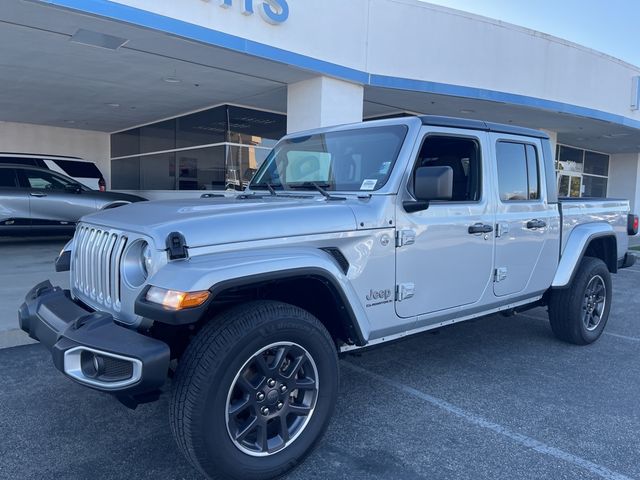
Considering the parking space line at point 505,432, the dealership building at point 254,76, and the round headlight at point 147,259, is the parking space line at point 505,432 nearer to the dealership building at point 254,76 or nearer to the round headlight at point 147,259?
the round headlight at point 147,259

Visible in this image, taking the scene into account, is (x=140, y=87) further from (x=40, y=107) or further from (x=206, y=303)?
(x=206, y=303)

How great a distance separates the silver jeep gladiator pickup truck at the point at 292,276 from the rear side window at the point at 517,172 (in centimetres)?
2

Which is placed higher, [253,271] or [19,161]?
[19,161]

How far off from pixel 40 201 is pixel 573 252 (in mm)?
10438

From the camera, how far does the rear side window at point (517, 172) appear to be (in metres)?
4.21

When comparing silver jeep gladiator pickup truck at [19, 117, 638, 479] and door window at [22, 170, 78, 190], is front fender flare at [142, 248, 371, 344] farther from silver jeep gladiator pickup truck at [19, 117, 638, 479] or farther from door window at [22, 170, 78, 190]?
door window at [22, 170, 78, 190]

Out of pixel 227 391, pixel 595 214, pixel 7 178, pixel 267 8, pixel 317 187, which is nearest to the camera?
pixel 227 391

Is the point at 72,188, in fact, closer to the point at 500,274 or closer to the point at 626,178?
the point at 500,274

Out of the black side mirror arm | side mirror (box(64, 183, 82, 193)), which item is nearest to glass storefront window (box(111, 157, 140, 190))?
side mirror (box(64, 183, 82, 193))

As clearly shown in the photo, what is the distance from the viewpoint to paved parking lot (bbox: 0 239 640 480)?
9.40 feet

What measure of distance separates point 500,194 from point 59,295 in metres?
3.33

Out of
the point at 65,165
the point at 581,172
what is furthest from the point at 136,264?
the point at 581,172

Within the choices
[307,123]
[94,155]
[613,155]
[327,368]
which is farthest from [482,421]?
[613,155]

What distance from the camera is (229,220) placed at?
106 inches
